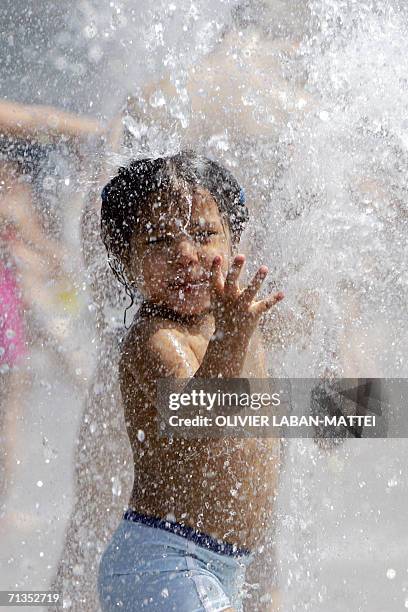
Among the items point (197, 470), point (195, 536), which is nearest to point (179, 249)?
point (197, 470)

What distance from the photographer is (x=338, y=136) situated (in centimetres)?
311

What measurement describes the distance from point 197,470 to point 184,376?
0.23m

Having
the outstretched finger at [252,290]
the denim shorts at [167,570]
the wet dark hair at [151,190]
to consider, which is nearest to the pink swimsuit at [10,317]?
the wet dark hair at [151,190]

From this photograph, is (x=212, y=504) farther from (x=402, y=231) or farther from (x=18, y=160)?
(x=18, y=160)

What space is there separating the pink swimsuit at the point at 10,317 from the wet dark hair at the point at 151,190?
1187 millimetres

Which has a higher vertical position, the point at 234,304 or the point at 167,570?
the point at 234,304

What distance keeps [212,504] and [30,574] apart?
57.5 inches

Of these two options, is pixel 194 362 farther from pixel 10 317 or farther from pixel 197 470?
pixel 10 317

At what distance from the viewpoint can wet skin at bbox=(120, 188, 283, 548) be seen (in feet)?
6.42

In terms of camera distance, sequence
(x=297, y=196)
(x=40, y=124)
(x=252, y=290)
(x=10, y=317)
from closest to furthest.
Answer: (x=252, y=290) → (x=297, y=196) → (x=10, y=317) → (x=40, y=124)

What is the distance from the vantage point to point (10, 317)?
3562mm

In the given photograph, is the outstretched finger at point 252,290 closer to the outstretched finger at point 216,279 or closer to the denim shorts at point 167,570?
the outstretched finger at point 216,279

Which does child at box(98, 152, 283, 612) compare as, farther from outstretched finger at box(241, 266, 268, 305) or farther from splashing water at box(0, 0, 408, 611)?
splashing water at box(0, 0, 408, 611)

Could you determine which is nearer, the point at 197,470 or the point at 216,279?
the point at 216,279
